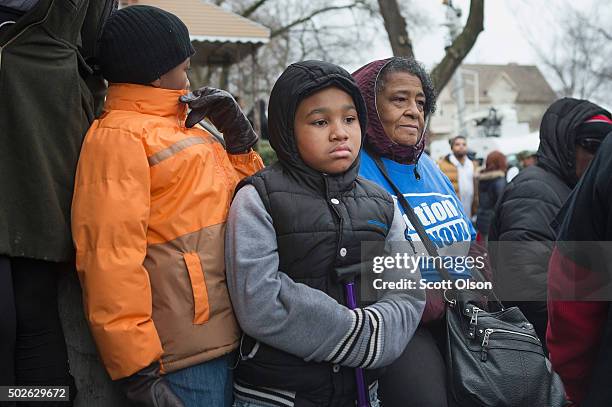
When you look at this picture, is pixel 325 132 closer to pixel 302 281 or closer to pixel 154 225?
pixel 302 281

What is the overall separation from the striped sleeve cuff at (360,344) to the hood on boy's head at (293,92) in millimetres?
583

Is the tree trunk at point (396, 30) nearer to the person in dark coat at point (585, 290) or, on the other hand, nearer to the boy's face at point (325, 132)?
the boy's face at point (325, 132)

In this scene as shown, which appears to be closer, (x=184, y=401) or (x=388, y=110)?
(x=184, y=401)

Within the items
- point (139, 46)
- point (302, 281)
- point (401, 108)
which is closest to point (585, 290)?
point (302, 281)

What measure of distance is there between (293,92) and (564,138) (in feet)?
6.46

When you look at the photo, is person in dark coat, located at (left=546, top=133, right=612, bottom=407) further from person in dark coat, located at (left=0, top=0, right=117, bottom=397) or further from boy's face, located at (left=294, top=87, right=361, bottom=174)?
person in dark coat, located at (left=0, top=0, right=117, bottom=397)

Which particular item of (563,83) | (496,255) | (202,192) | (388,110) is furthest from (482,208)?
(563,83)

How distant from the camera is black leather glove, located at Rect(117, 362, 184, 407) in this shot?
1973 mm

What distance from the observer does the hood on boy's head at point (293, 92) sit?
87.7 inches

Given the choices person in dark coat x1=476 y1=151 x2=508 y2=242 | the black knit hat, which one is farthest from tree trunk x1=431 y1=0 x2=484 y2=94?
the black knit hat

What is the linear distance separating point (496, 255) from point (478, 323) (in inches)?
39.5

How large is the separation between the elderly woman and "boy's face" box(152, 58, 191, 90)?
0.85 meters

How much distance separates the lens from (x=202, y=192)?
2137 millimetres

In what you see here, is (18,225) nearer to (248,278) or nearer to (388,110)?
(248,278)
